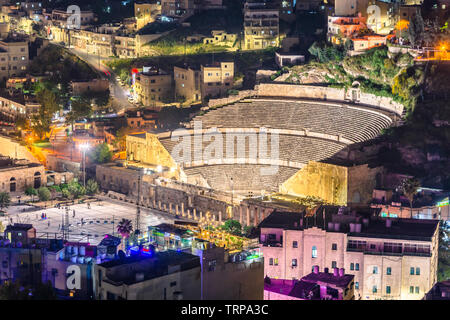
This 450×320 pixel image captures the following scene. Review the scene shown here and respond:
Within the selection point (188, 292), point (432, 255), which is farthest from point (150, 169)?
point (188, 292)

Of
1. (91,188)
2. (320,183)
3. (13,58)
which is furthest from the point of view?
(13,58)

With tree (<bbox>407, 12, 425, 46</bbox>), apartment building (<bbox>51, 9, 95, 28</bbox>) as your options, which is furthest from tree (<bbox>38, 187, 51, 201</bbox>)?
apartment building (<bbox>51, 9, 95, 28</bbox>)

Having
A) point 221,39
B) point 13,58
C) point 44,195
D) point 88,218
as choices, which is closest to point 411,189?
point 88,218

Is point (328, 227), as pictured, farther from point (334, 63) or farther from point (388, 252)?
point (334, 63)

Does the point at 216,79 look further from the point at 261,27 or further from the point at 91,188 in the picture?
the point at 91,188

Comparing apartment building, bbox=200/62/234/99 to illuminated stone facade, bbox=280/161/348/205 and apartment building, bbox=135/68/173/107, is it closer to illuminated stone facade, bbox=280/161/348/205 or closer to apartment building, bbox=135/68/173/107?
apartment building, bbox=135/68/173/107

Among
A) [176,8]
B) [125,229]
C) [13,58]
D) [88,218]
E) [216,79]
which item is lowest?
[88,218]
